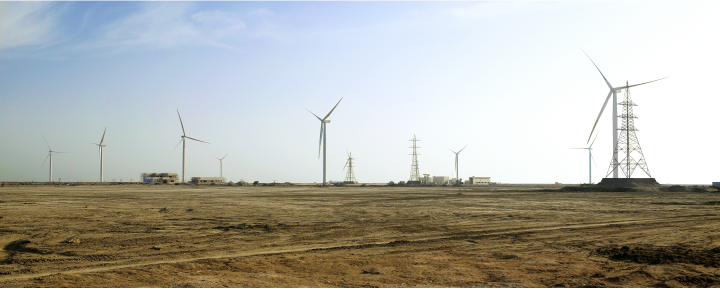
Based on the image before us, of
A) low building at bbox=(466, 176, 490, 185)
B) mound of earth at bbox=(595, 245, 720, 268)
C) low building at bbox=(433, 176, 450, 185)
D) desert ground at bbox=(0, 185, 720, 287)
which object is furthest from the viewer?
low building at bbox=(433, 176, 450, 185)

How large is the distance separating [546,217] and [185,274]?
65.1 feet

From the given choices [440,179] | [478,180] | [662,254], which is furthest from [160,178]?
[662,254]

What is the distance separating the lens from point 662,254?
461 inches

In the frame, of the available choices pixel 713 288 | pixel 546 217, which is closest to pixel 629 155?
pixel 546 217

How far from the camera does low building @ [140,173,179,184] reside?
14612 cm

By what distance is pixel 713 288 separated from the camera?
27.9 ft

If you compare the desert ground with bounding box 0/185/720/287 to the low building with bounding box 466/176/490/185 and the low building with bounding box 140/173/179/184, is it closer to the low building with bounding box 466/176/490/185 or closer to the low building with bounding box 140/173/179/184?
the low building with bounding box 140/173/179/184

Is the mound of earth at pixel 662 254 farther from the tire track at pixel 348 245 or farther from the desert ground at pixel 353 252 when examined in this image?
the tire track at pixel 348 245

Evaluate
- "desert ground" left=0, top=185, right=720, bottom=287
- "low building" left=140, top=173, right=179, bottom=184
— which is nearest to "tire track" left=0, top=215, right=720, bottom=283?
"desert ground" left=0, top=185, right=720, bottom=287

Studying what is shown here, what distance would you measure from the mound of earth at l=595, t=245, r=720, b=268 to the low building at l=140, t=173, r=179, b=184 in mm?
155348

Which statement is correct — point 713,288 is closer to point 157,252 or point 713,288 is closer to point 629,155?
point 157,252

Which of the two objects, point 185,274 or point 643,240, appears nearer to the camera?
point 185,274

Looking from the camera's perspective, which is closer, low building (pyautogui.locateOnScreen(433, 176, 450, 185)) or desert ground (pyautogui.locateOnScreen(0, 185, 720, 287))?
desert ground (pyautogui.locateOnScreen(0, 185, 720, 287))

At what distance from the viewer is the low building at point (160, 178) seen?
14612cm
